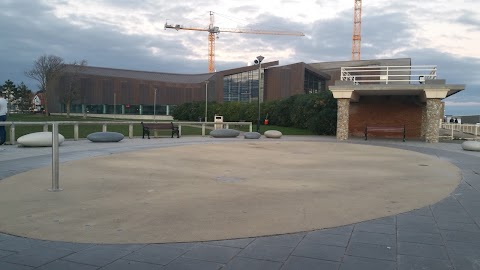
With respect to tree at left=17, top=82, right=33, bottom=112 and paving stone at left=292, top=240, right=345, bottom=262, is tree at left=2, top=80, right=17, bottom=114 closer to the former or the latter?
tree at left=17, top=82, right=33, bottom=112

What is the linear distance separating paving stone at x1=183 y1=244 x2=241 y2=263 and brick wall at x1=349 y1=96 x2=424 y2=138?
81.0ft

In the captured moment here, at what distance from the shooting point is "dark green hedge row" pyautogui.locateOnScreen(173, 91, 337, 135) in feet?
94.8

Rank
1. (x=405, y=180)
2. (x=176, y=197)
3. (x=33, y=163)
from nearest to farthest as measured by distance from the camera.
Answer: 1. (x=176, y=197)
2. (x=405, y=180)
3. (x=33, y=163)

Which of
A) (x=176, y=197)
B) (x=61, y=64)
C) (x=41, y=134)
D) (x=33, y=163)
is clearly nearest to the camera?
(x=176, y=197)

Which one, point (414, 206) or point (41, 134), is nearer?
point (414, 206)

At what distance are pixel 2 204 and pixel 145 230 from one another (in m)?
2.78

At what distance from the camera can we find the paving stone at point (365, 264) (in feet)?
12.9

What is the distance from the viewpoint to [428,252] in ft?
14.4

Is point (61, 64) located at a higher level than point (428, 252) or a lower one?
higher

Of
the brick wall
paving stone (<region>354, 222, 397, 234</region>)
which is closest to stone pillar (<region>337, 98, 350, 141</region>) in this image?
the brick wall

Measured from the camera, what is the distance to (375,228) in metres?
5.30

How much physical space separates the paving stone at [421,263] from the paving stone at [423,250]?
12 cm

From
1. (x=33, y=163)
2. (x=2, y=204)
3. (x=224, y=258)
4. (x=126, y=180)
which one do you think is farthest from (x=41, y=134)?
(x=224, y=258)

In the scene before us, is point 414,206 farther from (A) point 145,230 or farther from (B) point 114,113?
(B) point 114,113
